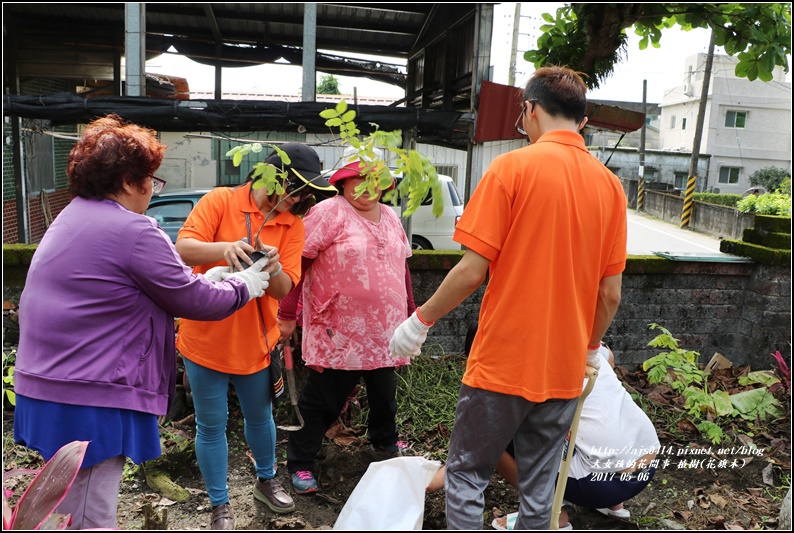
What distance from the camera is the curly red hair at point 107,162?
205cm

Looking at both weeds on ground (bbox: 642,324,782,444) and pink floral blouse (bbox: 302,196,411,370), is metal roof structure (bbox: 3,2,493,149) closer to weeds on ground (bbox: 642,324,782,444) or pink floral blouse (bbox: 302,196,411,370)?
weeds on ground (bbox: 642,324,782,444)

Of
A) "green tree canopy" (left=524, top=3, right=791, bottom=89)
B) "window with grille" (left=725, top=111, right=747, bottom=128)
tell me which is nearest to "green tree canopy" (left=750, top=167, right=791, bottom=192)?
"window with grille" (left=725, top=111, right=747, bottom=128)

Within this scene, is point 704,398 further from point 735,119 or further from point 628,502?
point 735,119

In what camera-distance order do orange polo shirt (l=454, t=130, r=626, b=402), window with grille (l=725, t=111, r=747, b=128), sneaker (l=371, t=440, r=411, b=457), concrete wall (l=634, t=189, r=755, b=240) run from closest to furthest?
orange polo shirt (l=454, t=130, r=626, b=402) → sneaker (l=371, t=440, r=411, b=457) → concrete wall (l=634, t=189, r=755, b=240) → window with grille (l=725, t=111, r=747, b=128)

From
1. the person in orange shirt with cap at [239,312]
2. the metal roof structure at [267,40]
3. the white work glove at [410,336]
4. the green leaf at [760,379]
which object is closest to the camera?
the white work glove at [410,336]

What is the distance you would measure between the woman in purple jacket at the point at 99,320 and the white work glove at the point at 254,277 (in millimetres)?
323

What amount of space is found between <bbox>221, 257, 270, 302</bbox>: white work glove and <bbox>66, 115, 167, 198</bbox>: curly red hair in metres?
0.53

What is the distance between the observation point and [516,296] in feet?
7.19

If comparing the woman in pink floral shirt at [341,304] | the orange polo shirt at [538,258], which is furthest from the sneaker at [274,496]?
the orange polo shirt at [538,258]

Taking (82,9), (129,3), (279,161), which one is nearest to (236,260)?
(279,161)

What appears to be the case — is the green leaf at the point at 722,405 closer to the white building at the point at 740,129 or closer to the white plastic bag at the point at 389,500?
the white plastic bag at the point at 389,500

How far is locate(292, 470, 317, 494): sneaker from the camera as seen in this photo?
331cm

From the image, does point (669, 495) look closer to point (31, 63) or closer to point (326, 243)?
point (326, 243)

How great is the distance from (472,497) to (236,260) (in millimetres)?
1295
